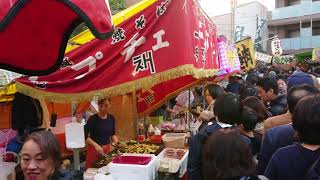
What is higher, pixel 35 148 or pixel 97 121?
pixel 35 148

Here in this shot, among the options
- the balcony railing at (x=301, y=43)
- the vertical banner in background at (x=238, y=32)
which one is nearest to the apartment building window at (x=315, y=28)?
the balcony railing at (x=301, y=43)

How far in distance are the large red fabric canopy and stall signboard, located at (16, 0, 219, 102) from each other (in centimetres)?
35

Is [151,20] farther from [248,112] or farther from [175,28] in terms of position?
[248,112]

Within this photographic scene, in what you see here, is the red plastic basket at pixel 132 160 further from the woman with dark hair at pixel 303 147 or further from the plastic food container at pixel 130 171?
the woman with dark hair at pixel 303 147

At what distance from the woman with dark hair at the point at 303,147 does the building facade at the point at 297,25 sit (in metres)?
36.6

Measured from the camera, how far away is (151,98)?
7.51 m

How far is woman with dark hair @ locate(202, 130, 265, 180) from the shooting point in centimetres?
237

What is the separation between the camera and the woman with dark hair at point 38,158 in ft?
8.41

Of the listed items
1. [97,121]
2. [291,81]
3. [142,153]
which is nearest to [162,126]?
[97,121]

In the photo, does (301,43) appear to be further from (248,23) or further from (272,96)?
(272,96)

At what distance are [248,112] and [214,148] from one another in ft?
6.27

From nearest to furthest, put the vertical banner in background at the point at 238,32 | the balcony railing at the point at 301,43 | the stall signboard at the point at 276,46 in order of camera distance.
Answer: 1. the stall signboard at the point at 276,46
2. the balcony railing at the point at 301,43
3. the vertical banner in background at the point at 238,32

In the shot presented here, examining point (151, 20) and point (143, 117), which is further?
point (143, 117)

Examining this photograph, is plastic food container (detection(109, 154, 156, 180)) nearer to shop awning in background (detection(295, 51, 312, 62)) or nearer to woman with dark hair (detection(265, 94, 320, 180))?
woman with dark hair (detection(265, 94, 320, 180))
